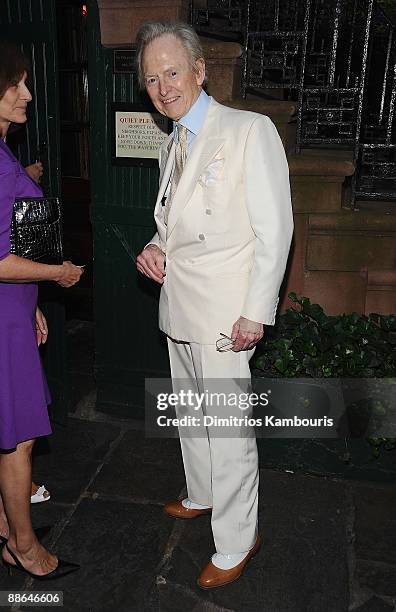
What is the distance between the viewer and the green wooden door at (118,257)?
3.87 metres

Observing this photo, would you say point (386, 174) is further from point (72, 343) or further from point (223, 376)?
point (72, 343)

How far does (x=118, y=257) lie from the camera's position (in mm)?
4199

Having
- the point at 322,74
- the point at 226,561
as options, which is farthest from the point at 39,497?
the point at 322,74

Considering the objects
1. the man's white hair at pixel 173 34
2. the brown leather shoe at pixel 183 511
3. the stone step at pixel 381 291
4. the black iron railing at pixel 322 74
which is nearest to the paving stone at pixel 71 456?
the brown leather shoe at pixel 183 511

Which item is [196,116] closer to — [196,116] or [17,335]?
[196,116]

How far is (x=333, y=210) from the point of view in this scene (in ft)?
12.7

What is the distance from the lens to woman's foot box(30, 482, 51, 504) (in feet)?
11.7

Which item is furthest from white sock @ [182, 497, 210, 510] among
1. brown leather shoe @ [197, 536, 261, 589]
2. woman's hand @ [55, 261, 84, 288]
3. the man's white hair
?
the man's white hair

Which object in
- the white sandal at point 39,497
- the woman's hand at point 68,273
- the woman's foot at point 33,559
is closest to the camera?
the woman's hand at point 68,273

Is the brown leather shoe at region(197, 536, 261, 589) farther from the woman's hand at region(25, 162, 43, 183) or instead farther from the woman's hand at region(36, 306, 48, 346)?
the woman's hand at region(25, 162, 43, 183)

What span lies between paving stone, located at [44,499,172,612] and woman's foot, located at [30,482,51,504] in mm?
216

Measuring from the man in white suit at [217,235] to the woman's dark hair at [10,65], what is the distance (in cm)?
50

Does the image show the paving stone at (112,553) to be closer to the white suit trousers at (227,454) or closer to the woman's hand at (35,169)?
the white suit trousers at (227,454)

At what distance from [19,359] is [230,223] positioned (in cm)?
108
